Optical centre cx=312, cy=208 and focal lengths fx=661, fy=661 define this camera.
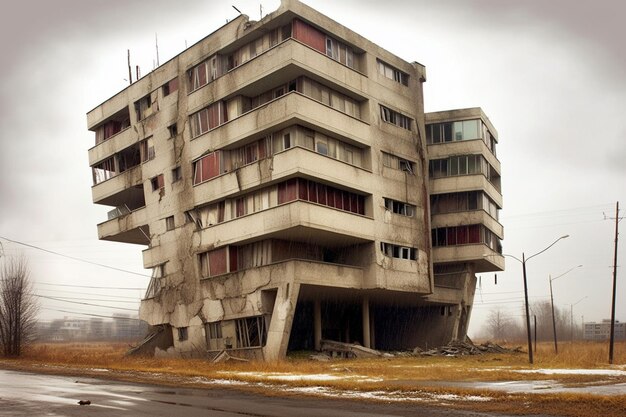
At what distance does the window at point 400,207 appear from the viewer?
49438 mm

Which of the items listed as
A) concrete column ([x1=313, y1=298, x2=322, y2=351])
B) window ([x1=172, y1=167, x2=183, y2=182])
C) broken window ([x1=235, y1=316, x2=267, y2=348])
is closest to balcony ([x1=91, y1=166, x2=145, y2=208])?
window ([x1=172, y1=167, x2=183, y2=182])

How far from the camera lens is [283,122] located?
42562 mm

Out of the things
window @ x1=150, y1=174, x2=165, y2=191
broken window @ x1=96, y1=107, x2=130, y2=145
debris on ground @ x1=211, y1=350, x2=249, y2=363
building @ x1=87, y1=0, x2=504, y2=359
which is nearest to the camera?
debris on ground @ x1=211, y1=350, x2=249, y2=363

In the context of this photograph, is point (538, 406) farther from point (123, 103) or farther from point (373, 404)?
point (123, 103)

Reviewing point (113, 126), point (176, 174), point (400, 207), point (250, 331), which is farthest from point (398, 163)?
point (113, 126)

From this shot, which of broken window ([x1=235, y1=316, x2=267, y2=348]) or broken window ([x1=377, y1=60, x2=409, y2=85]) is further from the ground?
broken window ([x1=377, y1=60, x2=409, y2=85])

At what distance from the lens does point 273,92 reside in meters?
46.1

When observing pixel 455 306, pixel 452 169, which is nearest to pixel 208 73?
pixel 452 169

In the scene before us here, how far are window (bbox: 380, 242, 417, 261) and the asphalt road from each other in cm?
2687

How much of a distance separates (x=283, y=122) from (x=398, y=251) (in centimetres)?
1396

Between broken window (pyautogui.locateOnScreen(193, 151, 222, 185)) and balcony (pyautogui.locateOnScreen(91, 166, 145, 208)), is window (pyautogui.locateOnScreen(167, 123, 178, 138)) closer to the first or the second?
broken window (pyautogui.locateOnScreen(193, 151, 222, 185))

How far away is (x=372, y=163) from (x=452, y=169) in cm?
1504

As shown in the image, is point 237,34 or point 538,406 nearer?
point 538,406

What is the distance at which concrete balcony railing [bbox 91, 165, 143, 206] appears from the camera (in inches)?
2202
